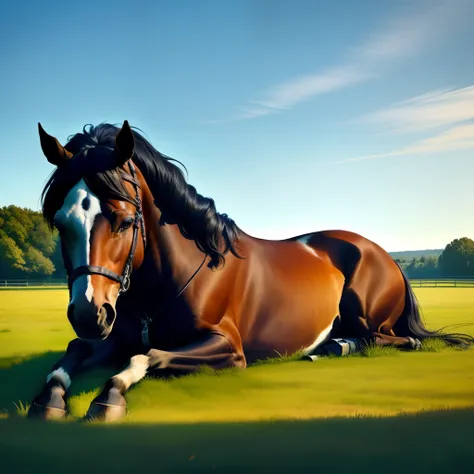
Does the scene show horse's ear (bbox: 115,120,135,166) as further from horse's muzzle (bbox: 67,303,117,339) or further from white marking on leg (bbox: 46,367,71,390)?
white marking on leg (bbox: 46,367,71,390)

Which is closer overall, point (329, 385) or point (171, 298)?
point (329, 385)

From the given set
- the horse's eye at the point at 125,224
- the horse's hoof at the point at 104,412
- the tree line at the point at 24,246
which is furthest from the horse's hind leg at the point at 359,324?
the tree line at the point at 24,246

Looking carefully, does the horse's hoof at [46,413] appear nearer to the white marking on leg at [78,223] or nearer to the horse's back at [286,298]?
the white marking on leg at [78,223]

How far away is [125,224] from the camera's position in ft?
14.3

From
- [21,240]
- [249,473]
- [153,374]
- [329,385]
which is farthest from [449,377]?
[21,240]

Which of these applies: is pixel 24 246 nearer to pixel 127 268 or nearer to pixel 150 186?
pixel 150 186

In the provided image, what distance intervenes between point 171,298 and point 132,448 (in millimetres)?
2069

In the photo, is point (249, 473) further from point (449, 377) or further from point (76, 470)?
point (449, 377)

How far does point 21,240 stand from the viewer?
46375mm

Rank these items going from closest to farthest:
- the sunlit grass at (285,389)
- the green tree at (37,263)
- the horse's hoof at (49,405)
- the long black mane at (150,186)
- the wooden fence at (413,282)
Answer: the horse's hoof at (49,405) → the sunlit grass at (285,389) → the long black mane at (150,186) → the wooden fence at (413,282) → the green tree at (37,263)

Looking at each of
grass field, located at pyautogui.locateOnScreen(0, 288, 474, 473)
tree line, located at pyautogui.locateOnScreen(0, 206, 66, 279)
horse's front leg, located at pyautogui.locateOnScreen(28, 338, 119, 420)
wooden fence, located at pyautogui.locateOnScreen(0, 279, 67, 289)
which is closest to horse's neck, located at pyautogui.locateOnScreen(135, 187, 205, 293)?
horse's front leg, located at pyautogui.locateOnScreen(28, 338, 119, 420)

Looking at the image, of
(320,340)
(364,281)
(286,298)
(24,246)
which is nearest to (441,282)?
(24,246)

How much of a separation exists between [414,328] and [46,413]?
5.15 metres

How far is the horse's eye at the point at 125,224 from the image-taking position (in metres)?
4.32
